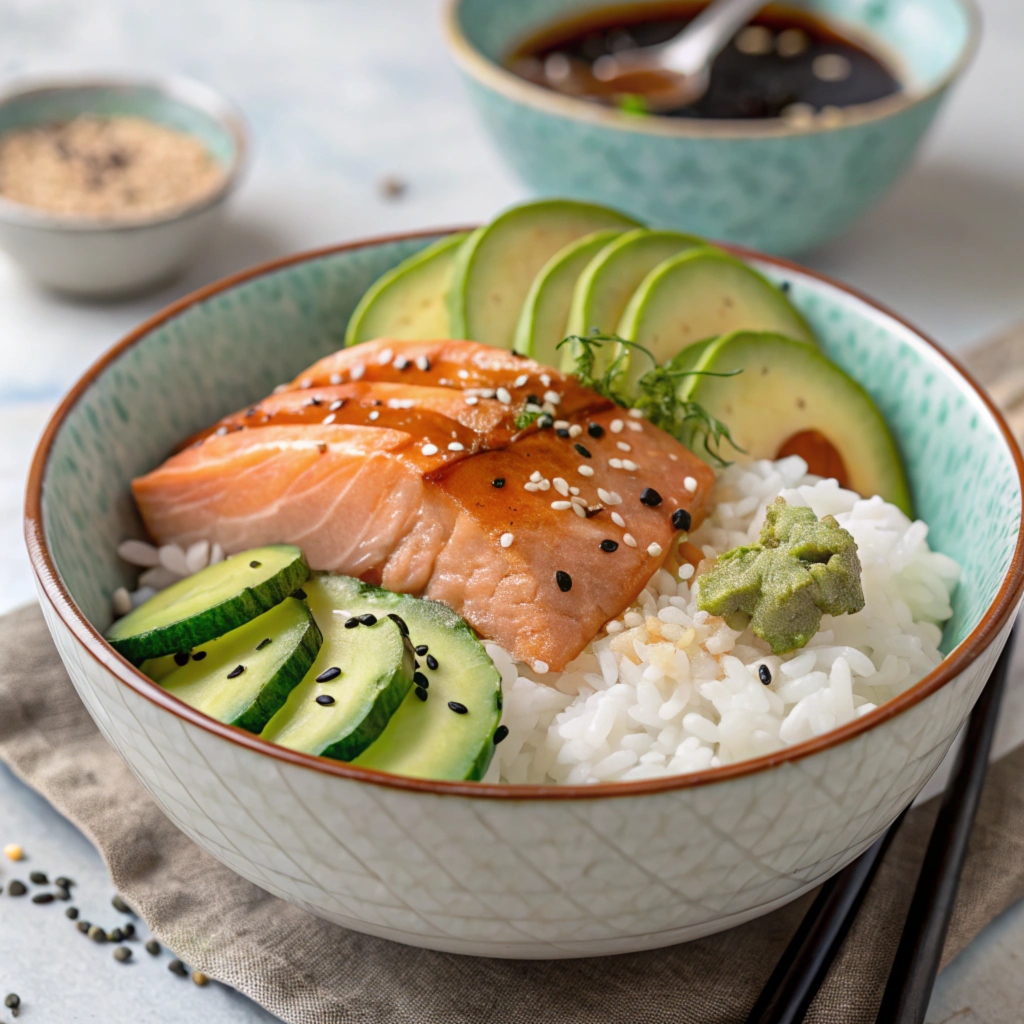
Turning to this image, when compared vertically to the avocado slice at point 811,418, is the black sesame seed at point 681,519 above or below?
below

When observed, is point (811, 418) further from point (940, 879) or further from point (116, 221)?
point (116, 221)

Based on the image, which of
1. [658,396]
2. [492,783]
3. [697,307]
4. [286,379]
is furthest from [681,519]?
[286,379]

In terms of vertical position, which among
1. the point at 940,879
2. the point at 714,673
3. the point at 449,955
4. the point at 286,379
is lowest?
the point at 449,955

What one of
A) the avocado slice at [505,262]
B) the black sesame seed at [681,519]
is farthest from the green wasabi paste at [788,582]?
the avocado slice at [505,262]

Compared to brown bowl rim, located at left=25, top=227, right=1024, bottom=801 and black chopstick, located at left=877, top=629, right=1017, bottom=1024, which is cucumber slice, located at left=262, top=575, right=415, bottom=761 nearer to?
brown bowl rim, located at left=25, top=227, right=1024, bottom=801

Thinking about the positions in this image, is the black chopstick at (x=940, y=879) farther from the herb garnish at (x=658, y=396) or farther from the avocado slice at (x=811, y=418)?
the herb garnish at (x=658, y=396)
